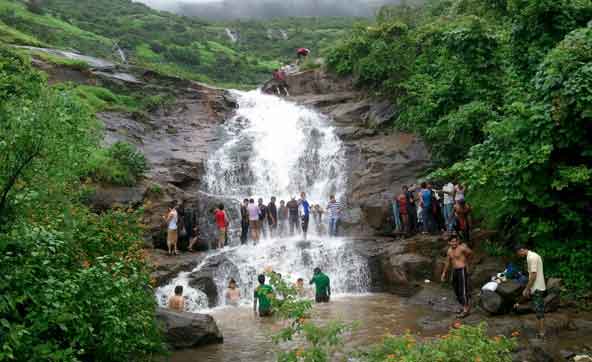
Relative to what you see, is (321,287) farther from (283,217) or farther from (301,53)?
(301,53)

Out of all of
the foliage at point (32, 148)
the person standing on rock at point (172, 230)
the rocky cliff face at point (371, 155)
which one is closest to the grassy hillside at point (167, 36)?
the rocky cliff face at point (371, 155)

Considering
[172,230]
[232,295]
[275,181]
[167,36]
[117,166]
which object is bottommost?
[232,295]

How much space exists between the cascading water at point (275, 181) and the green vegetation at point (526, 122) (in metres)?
4.53

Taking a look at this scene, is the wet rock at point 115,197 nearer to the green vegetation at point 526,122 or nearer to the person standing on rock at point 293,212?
the person standing on rock at point 293,212

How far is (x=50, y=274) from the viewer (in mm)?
5957

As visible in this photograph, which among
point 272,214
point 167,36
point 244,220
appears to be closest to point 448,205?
point 272,214

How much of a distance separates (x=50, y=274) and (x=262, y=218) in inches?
495

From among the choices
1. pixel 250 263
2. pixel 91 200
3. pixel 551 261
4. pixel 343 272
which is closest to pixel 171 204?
pixel 91 200

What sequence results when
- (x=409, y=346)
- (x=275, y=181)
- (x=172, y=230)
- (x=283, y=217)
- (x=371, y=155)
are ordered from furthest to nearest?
1. (x=275, y=181)
2. (x=371, y=155)
3. (x=283, y=217)
4. (x=172, y=230)
5. (x=409, y=346)

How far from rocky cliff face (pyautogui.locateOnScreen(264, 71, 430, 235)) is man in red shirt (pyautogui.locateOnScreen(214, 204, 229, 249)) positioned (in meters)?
4.41

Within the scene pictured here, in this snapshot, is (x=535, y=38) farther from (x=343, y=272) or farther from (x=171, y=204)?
(x=171, y=204)

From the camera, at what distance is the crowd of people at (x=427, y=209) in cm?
1589

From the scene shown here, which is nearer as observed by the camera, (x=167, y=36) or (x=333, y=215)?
(x=333, y=215)

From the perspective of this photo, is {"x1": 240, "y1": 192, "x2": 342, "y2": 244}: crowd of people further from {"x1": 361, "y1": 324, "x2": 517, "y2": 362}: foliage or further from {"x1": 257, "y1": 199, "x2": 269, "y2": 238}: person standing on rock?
{"x1": 361, "y1": 324, "x2": 517, "y2": 362}: foliage
